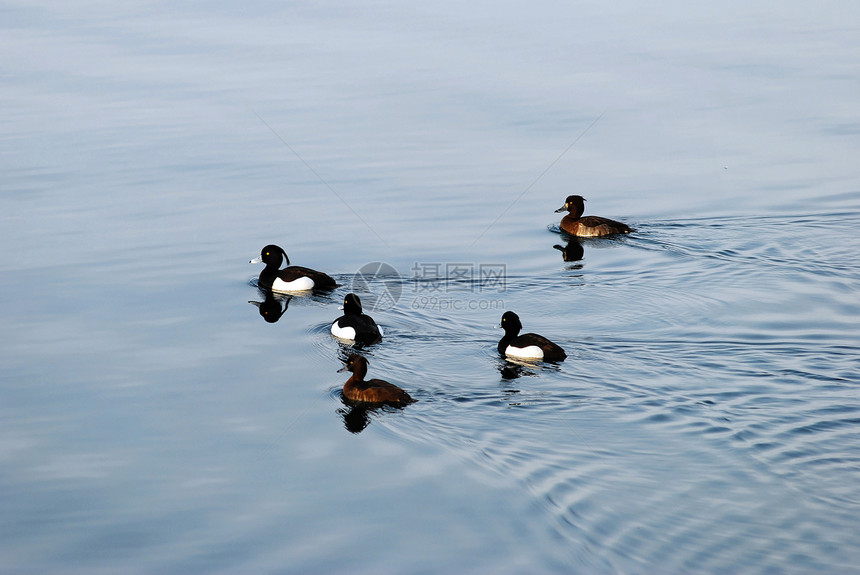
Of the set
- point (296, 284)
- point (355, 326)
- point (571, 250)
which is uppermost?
point (571, 250)

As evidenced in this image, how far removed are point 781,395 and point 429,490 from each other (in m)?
4.76

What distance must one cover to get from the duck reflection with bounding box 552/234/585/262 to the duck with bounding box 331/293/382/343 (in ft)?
15.9

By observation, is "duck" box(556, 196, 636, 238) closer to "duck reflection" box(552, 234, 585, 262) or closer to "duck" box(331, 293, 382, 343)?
"duck reflection" box(552, 234, 585, 262)

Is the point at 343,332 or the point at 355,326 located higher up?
the point at 355,326

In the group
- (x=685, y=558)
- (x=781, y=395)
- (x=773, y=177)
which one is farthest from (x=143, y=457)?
(x=773, y=177)

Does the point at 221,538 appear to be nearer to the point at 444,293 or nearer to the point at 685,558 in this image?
the point at 685,558

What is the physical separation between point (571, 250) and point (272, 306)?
Answer: 567 cm

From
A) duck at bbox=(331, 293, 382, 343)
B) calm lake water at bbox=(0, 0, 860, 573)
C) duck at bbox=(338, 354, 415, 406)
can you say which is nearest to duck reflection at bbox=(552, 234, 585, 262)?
calm lake water at bbox=(0, 0, 860, 573)

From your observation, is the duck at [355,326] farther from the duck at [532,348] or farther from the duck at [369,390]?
the duck at [532,348]

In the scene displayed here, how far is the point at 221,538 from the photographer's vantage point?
9312mm

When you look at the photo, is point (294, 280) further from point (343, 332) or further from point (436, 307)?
point (436, 307)

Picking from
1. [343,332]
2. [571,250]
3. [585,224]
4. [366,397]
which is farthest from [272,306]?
[585,224]

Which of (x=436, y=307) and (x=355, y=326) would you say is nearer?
(x=355, y=326)

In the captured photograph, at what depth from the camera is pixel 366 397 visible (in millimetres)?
12164
